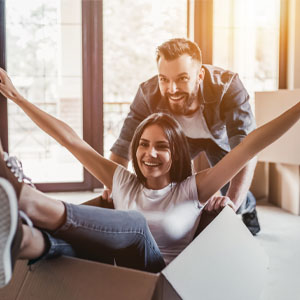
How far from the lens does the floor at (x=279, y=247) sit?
6.32ft

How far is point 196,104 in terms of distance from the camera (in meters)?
2.37

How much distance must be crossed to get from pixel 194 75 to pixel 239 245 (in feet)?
3.40

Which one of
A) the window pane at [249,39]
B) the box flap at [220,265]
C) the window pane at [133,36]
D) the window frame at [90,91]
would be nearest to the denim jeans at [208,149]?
the box flap at [220,265]

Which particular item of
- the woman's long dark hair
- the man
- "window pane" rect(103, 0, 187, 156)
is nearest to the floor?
the man

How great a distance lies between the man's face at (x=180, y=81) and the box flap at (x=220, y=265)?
90 cm

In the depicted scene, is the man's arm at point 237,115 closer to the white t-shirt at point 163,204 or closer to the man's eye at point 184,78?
the man's eye at point 184,78

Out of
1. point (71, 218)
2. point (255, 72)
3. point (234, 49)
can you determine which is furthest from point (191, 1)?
point (71, 218)

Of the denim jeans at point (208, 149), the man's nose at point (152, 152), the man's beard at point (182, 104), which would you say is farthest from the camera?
the denim jeans at point (208, 149)

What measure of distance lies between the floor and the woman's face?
647 mm

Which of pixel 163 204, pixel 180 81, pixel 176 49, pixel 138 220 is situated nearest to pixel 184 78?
pixel 180 81

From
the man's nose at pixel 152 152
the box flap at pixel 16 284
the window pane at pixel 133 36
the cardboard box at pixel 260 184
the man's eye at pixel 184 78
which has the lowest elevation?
the cardboard box at pixel 260 184

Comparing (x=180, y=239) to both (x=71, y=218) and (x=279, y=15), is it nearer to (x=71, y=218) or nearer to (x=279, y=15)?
(x=71, y=218)

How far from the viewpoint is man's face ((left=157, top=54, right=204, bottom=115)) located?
2.14 m

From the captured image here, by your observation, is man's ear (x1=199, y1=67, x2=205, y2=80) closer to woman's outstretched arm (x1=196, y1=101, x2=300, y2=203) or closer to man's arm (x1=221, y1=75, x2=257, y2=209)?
man's arm (x1=221, y1=75, x2=257, y2=209)
